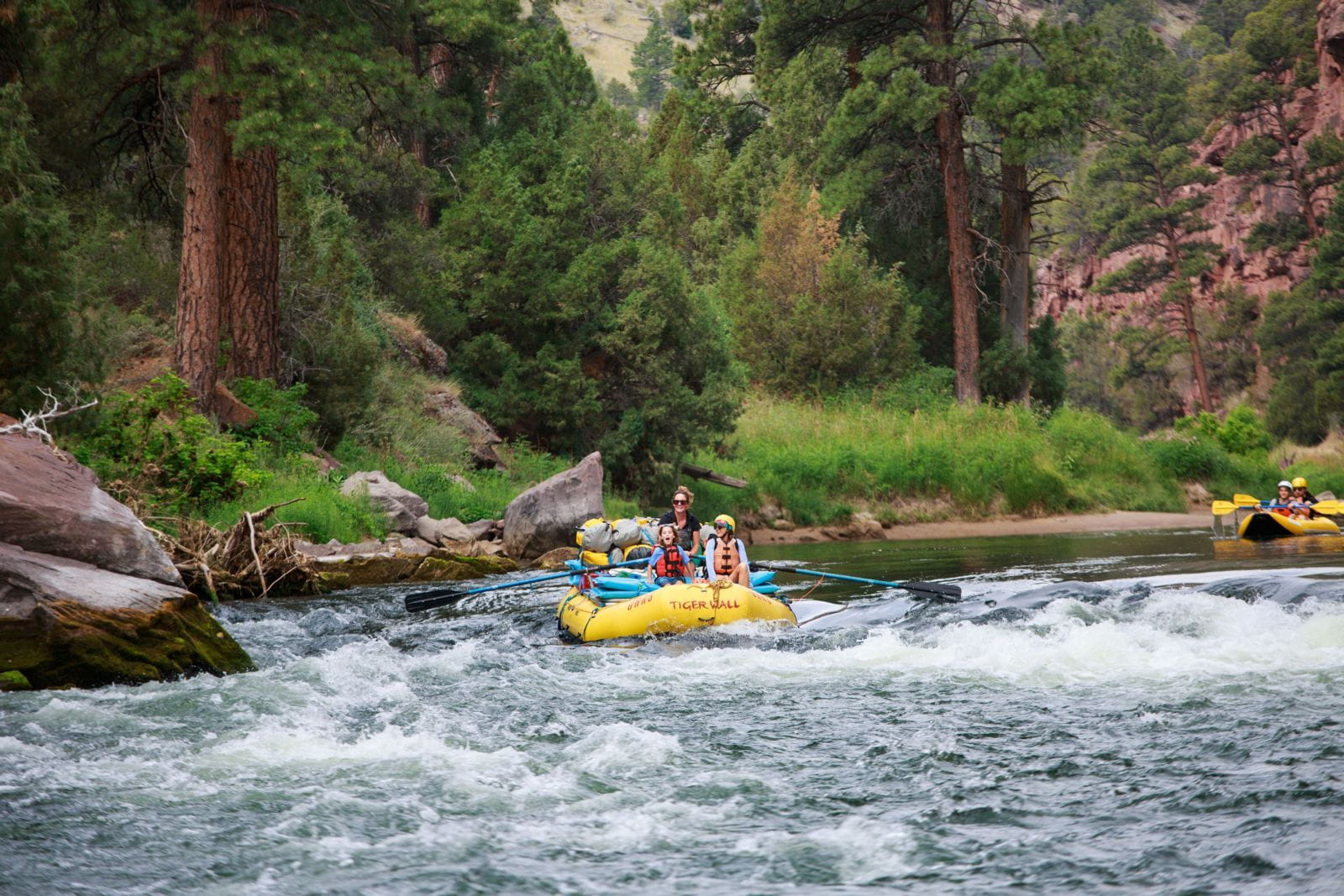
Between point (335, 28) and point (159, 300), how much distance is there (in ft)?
15.5

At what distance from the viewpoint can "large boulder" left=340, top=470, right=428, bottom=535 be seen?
53.2ft

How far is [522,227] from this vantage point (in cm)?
2253

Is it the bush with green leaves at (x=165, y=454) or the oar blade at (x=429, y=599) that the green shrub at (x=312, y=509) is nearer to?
the bush with green leaves at (x=165, y=454)

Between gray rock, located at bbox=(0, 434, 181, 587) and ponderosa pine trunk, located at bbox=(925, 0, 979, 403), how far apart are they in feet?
69.0

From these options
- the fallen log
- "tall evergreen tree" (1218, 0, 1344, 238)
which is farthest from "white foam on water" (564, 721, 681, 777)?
"tall evergreen tree" (1218, 0, 1344, 238)

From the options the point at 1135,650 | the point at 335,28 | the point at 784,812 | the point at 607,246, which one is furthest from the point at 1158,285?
the point at 784,812

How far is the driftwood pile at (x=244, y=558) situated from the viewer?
12.5 metres

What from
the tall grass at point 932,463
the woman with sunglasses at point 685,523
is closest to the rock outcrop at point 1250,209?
the tall grass at point 932,463

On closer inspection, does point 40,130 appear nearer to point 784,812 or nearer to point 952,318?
point 784,812

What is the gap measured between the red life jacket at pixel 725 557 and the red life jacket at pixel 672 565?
31cm

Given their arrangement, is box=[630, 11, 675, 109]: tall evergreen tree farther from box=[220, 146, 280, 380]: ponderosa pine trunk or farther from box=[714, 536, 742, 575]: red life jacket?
box=[714, 536, 742, 575]: red life jacket

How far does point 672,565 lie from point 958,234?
18.9 meters

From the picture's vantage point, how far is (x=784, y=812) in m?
5.46

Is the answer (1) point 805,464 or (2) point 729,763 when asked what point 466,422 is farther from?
(2) point 729,763
